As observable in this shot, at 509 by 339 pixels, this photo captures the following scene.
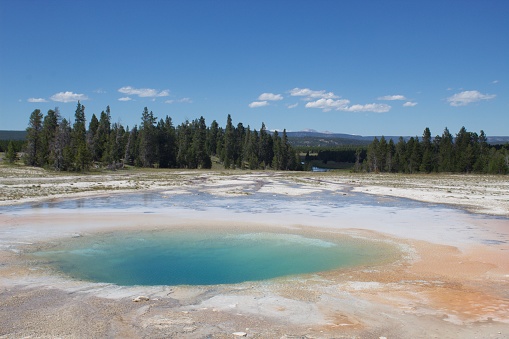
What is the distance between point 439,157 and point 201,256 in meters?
100.0

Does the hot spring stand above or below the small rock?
below

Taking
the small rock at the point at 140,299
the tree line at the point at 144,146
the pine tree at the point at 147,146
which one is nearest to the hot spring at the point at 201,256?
the small rock at the point at 140,299

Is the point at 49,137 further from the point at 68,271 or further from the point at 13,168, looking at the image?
the point at 68,271

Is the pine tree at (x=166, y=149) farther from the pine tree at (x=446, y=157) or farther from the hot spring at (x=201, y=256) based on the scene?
the hot spring at (x=201, y=256)

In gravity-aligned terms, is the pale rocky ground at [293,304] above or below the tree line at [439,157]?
below

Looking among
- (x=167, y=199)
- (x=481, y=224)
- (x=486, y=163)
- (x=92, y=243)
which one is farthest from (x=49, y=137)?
(x=486, y=163)

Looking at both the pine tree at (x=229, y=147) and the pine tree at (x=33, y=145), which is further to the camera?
the pine tree at (x=229, y=147)

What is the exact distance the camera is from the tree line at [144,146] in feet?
234

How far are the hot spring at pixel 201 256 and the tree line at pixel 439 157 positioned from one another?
88.1 meters

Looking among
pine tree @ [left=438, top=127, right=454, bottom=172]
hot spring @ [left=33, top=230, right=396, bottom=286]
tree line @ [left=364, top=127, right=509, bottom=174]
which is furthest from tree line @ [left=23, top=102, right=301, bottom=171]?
hot spring @ [left=33, top=230, right=396, bottom=286]

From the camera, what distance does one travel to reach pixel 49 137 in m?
75.4

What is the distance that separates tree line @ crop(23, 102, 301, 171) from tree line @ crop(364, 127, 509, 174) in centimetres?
2322

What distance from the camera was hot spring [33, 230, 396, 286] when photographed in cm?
1284

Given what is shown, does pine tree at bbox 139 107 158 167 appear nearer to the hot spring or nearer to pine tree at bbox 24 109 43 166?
pine tree at bbox 24 109 43 166
